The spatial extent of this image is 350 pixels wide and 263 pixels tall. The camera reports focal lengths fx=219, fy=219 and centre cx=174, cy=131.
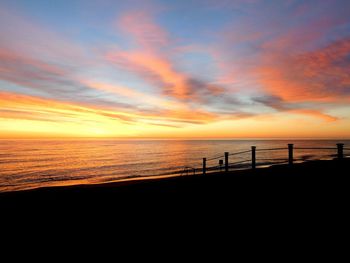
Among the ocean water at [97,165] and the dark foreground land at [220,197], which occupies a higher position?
the dark foreground land at [220,197]

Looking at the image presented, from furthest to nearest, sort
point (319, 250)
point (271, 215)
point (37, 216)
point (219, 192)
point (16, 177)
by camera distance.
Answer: point (16, 177), point (219, 192), point (37, 216), point (271, 215), point (319, 250)

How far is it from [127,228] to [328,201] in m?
4.90

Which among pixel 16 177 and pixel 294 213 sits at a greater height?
pixel 294 213

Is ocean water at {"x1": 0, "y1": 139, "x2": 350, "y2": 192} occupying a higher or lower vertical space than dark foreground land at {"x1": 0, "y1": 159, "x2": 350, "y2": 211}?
lower

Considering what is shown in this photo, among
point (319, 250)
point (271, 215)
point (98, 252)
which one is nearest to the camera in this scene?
point (319, 250)

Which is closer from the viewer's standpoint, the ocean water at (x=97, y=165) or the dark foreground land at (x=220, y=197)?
the dark foreground land at (x=220, y=197)

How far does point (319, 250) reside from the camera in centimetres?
323

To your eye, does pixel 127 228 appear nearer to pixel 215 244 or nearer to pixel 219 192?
pixel 215 244

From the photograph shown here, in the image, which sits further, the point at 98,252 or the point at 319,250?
the point at 98,252

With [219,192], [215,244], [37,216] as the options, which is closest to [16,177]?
[37,216]

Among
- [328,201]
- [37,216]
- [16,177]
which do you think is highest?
[328,201]

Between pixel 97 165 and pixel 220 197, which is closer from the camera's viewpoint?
pixel 220 197

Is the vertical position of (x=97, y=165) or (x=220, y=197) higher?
(x=220, y=197)

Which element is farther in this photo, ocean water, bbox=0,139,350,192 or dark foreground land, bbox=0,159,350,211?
ocean water, bbox=0,139,350,192
